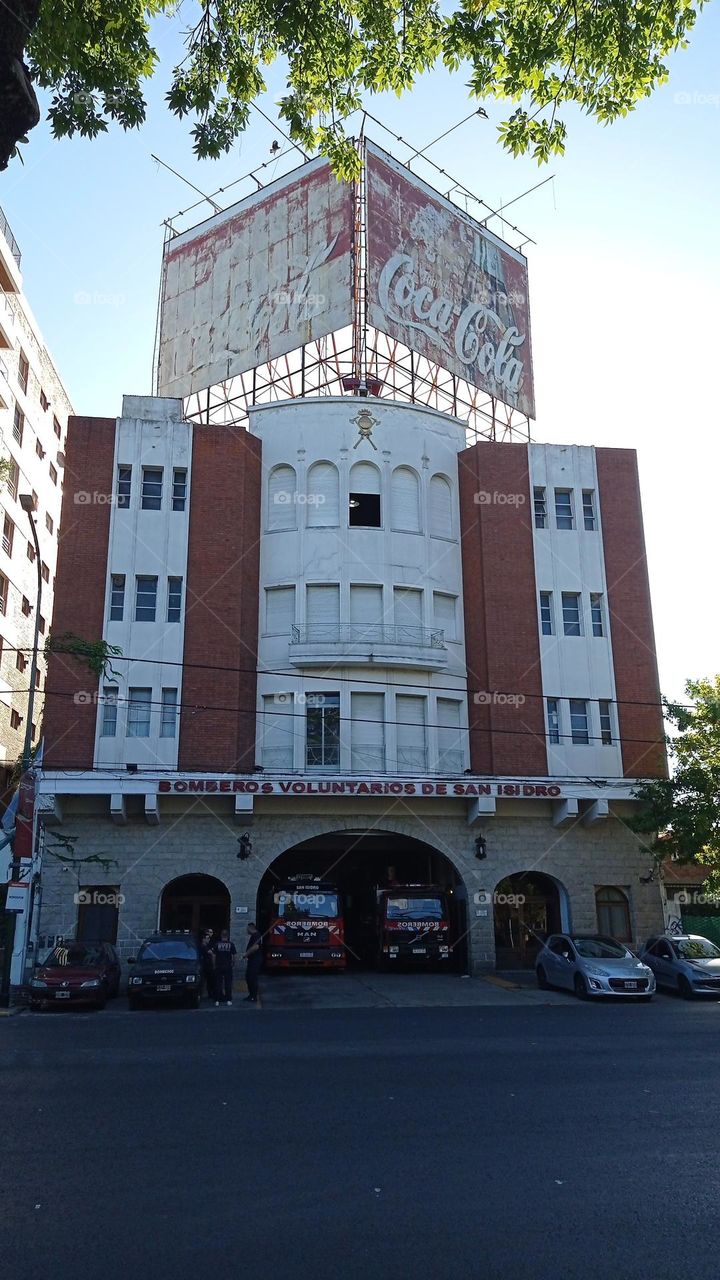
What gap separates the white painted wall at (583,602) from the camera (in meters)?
30.7

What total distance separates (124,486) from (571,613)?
16.0 metres

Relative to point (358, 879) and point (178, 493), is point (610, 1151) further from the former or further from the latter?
point (358, 879)

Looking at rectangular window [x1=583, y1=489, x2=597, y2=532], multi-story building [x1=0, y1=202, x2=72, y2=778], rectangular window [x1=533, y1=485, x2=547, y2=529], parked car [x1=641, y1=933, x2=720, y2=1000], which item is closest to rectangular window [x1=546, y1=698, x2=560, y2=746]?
rectangular window [x1=533, y1=485, x2=547, y2=529]

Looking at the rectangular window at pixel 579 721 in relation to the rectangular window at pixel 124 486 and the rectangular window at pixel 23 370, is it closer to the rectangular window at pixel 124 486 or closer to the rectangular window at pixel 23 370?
the rectangular window at pixel 124 486

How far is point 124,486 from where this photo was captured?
104 ft

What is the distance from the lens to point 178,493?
104 feet

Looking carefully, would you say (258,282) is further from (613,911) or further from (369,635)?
(613,911)

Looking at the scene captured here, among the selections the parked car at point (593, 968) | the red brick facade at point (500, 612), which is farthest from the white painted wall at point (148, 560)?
the parked car at point (593, 968)

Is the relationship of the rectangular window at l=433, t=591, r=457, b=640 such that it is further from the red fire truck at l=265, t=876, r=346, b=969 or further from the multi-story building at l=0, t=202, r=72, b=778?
the multi-story building at l=0, t=202, r=72, b=778

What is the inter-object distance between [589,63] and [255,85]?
3.13 metres

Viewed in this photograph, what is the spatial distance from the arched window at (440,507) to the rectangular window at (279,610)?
18.5ft

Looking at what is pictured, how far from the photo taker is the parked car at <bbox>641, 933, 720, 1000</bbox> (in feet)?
73.4

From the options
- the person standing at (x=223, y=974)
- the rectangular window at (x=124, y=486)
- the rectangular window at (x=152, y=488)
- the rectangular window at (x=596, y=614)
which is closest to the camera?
the person standing at (x=223, y=974)

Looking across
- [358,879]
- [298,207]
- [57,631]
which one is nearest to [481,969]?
[358,879]
